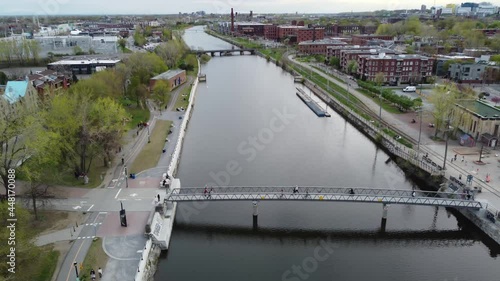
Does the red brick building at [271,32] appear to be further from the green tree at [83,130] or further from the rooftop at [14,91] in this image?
the green tree at [83,130]

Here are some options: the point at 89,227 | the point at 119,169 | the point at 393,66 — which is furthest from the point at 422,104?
the point at 89,227

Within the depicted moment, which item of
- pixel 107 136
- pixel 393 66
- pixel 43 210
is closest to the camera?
pixel 43 210

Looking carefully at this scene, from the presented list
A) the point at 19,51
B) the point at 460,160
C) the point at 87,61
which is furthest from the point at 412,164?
the point at 19,51

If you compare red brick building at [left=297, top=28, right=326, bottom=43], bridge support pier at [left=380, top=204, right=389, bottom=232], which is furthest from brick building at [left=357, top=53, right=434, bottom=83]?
red brick building at [left=297, top=28, right=326, bottom=43]

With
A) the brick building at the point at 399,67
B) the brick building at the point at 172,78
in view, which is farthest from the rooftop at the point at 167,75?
the brick building at the point at 399,67

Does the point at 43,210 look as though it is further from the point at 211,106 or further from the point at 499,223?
the point at 211,106

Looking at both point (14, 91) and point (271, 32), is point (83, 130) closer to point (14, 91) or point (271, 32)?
point (14, 91)
